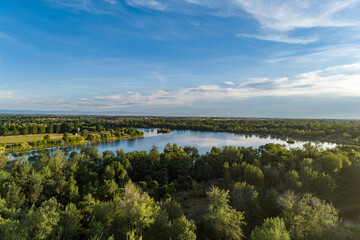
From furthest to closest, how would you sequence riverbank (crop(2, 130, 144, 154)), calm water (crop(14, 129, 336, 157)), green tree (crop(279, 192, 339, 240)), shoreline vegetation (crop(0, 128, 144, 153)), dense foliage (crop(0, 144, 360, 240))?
calm water (crop(14, 129, 336, 157)) < shoreline vegetation (crop(0, 128, 144, 153)) < riverbank (crop(2, 130, 144, 154)) < green tree (crop(279, 192, 339, 240)) < dense foliage (crop(0, 144, 360, 240))

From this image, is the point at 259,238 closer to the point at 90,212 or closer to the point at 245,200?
the point at 245,200

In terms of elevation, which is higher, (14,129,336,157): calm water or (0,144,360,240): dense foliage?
(0,144,360,240): dense foliage

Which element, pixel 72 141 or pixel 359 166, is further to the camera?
pixel 72 141

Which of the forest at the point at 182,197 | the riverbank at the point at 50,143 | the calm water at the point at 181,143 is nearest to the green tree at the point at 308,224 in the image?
the forest at the point at 182,197

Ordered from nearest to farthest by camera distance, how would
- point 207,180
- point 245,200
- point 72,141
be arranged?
1. point 245,200
2. point 207,180
3. point 72,141

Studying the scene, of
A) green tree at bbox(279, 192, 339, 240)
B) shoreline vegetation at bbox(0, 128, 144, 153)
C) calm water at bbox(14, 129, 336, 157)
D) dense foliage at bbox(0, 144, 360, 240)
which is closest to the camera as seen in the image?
dense foliage at bbox(0, 144, 360, 240)

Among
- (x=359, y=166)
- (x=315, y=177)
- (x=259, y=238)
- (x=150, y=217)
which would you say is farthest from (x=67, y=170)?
(x=359, y=166)

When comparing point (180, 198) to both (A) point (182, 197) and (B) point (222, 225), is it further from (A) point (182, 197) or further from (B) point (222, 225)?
(B) point (222, 225)

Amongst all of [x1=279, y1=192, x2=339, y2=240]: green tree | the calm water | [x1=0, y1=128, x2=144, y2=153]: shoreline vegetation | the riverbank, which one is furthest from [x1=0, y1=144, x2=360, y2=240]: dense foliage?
the riverbank

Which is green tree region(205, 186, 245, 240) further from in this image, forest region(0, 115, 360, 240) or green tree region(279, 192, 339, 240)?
green tree region(279, 192, 339, 240)
